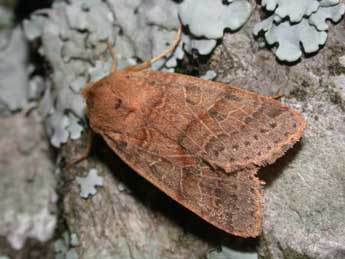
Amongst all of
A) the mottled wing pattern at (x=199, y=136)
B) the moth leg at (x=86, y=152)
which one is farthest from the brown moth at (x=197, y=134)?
the moth leg at (x=86, y=152)

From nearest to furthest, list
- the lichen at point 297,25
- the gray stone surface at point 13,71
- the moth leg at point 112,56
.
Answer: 1. the lichen at point 297,25
2. the moth leg at point 112,56
3. the gray stone surface at point 13,71

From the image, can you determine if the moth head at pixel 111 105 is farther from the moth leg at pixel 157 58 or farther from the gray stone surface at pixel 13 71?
the gray stone surface at pixel 13 71

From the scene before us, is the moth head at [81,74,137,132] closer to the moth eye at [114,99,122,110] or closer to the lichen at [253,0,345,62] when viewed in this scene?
the moth eye at [114,99,122,110]

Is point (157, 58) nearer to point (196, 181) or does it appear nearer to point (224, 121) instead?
point (224, 121)

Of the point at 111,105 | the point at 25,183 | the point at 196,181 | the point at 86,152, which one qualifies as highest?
the point at 111,105

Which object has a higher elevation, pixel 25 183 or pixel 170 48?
pixel 170 48

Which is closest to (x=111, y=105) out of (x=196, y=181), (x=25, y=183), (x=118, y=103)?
(x=118, y=103)

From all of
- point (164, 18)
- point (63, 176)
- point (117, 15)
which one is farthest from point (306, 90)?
point (63, 176)
